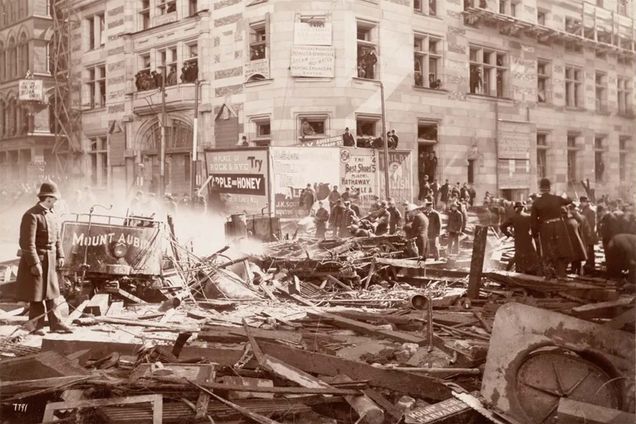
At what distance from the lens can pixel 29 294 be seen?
24.0 feet

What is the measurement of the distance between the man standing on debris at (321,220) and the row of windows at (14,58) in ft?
28.1

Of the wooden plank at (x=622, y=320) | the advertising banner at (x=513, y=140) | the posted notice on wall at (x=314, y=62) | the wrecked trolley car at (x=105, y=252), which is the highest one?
the posted notice on wall at (x=314, y=62)

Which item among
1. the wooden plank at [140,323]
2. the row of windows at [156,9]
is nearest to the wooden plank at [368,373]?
the wooden plank at [140,323]

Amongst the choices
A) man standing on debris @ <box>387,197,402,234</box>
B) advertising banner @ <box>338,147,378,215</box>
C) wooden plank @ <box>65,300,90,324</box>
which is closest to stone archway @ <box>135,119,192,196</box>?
advertising banner @ <box>338,147,378,215</box>

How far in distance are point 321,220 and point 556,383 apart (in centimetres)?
1176

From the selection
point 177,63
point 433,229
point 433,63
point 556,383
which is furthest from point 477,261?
point 177,63

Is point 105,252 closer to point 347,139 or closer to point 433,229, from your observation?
point 433,229

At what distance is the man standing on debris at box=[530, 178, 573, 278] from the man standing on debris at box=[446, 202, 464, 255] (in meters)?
4.96

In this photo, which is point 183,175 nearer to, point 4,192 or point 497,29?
point 4,192

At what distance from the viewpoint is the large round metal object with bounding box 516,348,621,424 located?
438cm

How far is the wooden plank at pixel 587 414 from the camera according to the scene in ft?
13.2

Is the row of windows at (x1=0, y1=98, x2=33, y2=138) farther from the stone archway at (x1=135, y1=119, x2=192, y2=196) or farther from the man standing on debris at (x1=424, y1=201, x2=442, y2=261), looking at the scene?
the man standing on debris at (x1=424, y1=201, x2=442, y2=261)

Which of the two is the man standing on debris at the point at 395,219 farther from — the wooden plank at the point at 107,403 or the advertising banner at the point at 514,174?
the wooden plank at the point at 107,403

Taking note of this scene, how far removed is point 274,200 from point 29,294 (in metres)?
9.35
